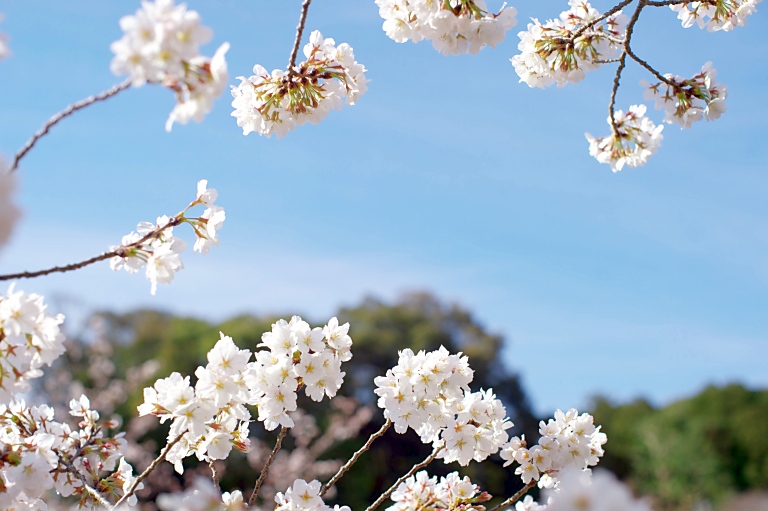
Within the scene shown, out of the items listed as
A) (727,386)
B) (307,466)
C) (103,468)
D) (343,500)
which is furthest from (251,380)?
(727,386)

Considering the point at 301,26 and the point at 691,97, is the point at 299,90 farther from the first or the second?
the point at 691,97

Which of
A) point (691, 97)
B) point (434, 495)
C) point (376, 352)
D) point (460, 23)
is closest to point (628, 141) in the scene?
point (691, 97)

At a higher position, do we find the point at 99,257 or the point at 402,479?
the point at 99,257

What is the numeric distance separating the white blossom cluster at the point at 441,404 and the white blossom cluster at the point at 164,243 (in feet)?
2.43

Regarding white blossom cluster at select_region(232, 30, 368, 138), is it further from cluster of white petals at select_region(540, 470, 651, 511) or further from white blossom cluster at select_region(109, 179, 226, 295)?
cluster of white petals at select_region(540, 470, 651, 511)

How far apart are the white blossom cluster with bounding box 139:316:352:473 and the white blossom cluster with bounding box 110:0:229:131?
812 mm

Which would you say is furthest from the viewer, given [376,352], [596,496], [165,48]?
[376,352]

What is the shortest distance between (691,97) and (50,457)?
109 inches

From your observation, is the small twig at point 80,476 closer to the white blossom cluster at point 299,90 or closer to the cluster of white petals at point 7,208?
the cluster of white petals at point 7,208

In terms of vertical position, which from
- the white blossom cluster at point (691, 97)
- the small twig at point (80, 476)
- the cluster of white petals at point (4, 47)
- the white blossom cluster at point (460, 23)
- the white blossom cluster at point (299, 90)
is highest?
the white blossom cluster at point (691, 97)

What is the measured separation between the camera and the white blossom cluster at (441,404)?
2312 mm

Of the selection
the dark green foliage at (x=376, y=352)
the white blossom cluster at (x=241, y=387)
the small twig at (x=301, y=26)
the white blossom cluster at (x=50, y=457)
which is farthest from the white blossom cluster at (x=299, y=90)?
the dark green foliage at (x=376, y=352)

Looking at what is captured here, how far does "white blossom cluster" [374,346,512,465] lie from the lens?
91.0 inches

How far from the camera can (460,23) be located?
2.33 m
